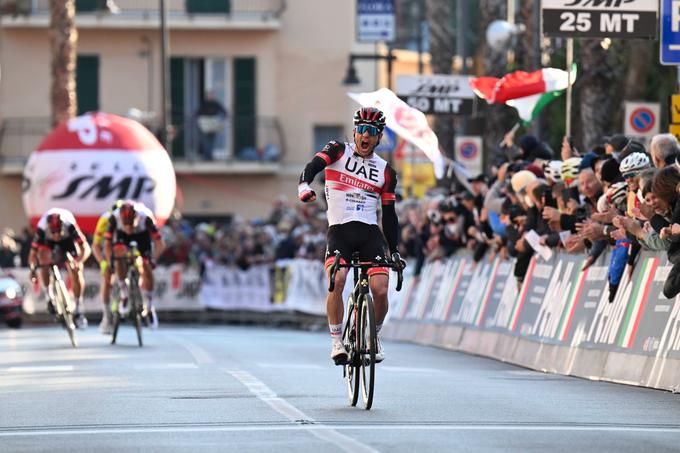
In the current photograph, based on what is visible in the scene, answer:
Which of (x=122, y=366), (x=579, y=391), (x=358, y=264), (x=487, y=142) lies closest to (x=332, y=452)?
(x=358, y=264)

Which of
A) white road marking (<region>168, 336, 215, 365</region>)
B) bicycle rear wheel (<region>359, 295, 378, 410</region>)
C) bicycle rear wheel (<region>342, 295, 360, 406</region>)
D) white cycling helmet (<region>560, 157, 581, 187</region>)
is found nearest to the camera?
bicycle rear wheel (<region>359, 295, 378, 410</region>)

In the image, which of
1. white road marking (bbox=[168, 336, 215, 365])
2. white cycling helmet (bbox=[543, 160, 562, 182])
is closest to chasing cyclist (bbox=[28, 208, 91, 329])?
white road marking (bbox=[168, 336, 215, 365])

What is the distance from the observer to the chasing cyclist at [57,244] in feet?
79.5

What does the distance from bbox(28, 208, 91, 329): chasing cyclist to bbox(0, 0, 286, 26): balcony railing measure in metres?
28.9

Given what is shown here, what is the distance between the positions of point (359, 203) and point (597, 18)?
264 inches

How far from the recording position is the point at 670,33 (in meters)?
18.0

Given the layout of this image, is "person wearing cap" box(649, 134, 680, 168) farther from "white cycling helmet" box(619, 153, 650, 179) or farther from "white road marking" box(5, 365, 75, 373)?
"white road marking" box(5, 365, 75, 373)

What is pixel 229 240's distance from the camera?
4250 centimetres

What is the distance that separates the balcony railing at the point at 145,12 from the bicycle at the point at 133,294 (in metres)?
30.0

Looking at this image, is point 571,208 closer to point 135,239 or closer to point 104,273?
point 135,239

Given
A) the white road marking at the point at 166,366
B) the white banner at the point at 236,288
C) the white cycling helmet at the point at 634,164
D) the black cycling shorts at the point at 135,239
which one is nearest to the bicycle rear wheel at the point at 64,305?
the black cycling shorts at the point at 135,239

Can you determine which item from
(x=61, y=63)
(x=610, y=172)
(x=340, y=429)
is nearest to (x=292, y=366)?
(x=610, y=172)

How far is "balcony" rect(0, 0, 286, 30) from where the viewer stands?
5328 centimetres

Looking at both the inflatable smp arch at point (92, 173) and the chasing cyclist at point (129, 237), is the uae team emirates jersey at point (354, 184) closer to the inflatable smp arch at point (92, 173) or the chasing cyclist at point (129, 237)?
the chasing cyclist at point (129, 237)
